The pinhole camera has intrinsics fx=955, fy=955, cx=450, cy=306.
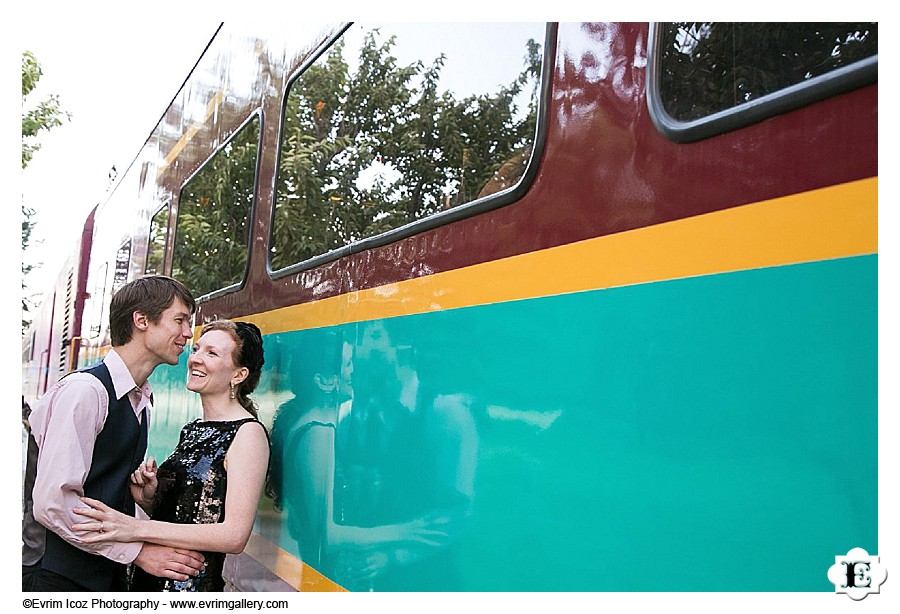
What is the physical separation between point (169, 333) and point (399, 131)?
107 cm

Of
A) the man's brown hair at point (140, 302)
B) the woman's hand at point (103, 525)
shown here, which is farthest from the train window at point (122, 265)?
the woman's hand at point (103, 525)

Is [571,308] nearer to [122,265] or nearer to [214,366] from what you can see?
[214,366]

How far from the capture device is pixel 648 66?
6.14 ft

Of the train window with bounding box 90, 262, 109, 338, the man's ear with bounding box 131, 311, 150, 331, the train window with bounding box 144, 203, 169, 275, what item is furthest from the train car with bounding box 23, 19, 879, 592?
the train window with bounding box 90, 262, 109, 338

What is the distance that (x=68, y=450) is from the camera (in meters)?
2.74

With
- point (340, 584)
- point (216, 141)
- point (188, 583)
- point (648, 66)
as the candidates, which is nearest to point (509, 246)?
point (648, 66)

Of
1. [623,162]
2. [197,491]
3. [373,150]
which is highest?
[373,150]

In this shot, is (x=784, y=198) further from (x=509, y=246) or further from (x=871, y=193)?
(x=509, y=246)

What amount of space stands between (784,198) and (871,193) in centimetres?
14

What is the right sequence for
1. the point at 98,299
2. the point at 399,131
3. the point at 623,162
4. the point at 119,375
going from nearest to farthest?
the point at 623,162 < the point at 399,131 < the point at 119,375 < the point at 98,299

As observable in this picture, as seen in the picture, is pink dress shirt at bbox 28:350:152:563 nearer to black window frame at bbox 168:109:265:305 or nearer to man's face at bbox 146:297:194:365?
man's face at bbox 146:297:194:365

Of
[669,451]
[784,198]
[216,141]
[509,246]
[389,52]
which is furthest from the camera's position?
[216,141]

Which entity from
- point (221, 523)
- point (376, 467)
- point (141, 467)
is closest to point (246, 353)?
point (141, 467)

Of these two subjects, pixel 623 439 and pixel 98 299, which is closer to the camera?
pixel 623 439
